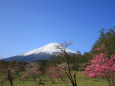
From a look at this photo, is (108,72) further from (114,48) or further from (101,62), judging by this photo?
(114,48)

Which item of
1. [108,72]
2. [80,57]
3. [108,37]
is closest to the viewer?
[108,72]

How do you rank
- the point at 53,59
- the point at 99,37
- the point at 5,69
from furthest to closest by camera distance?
the point at 53,59, the point at 99,37, the point at 5,69

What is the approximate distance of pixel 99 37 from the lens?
39406 millimetres

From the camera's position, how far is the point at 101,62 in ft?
38.6

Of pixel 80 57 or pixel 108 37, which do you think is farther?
pixel 80 57

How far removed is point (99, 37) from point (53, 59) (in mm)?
50356

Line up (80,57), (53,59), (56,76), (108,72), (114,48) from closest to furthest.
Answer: (108,72) < (56,76) < (114,48) < (80,57) < (53,59)

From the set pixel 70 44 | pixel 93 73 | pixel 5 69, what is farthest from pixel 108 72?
pixel 5 69

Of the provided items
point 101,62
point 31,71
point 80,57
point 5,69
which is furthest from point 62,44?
point 80,57

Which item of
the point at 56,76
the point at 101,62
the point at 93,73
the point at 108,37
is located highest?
the point at 108,37

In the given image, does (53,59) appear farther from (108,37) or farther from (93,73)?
(93,73)

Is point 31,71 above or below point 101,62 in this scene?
below

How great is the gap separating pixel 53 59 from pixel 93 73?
73.0 metres

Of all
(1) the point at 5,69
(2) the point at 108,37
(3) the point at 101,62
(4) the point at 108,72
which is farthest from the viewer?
(2) the point at 108,37
